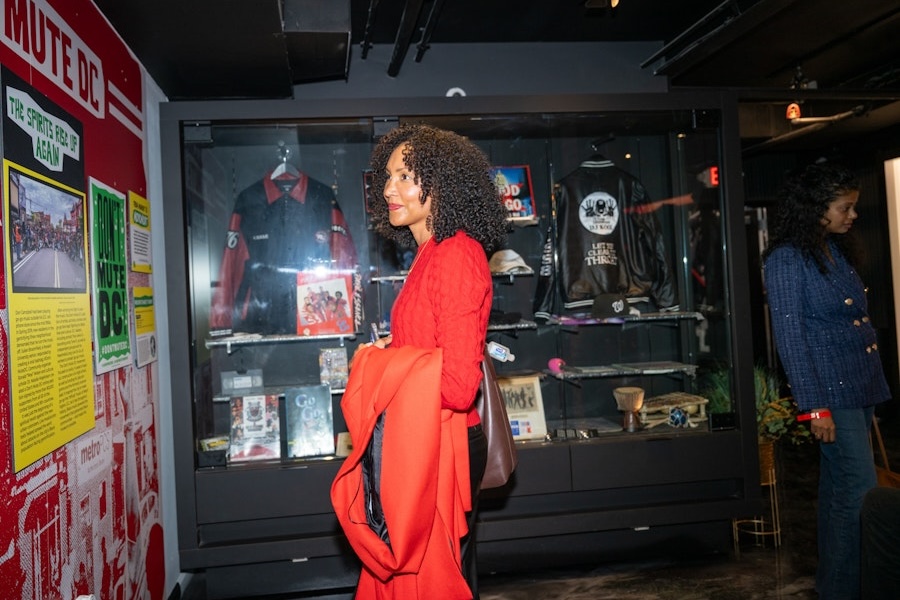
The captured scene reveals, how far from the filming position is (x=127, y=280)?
2.65 meters

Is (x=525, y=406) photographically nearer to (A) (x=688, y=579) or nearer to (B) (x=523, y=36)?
(A) (x=688, y=579)

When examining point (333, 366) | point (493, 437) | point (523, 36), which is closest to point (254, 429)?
point (333, 366)

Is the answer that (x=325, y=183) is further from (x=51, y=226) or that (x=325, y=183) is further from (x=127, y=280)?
(x=51, y=226)

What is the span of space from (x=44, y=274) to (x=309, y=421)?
5.85ft

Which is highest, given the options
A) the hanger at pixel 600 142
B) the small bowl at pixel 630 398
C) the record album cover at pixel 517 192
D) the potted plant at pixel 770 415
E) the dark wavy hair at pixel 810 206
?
the hanger at pixel 600 142

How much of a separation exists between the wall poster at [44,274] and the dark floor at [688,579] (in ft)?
5.55

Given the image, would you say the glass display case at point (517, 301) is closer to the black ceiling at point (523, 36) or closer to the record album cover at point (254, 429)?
the record album cover at point (254, 429)

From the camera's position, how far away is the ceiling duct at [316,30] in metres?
2.99

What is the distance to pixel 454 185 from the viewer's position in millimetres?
1963

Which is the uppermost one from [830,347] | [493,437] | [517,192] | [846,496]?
[517,192]

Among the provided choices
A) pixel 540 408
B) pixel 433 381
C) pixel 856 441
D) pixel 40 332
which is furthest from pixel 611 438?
pixel 40 332

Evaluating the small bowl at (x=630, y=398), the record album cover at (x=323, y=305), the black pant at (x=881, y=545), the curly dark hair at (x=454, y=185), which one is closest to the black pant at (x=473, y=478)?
the curly dark hair at (x=454, y=185)

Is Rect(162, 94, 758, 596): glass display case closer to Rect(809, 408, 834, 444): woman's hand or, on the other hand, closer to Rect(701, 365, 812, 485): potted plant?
Rect(701, 365, 812, 485): potted plant

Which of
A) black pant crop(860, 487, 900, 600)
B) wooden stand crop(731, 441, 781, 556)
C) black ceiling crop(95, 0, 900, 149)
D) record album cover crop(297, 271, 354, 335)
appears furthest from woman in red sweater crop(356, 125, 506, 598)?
wooden stand crop(731, 441, 781, 556)
